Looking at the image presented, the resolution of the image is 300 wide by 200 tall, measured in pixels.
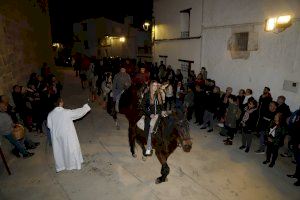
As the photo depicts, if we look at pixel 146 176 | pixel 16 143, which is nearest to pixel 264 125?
pixel 146 176

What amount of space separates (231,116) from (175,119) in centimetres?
346

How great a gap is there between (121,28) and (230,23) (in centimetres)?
2263

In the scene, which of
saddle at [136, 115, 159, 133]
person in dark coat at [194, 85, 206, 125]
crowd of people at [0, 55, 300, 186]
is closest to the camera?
saddle at [136, 115, 159, 133]

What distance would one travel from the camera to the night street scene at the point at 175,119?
588cm

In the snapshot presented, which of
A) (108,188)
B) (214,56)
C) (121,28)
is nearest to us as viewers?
(108,188)

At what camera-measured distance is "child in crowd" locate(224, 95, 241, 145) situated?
316 inches

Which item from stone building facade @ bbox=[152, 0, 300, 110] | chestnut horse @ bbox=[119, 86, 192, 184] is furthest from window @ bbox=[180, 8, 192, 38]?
chestnut horse @ bbox=[119, 86, 192, 184]

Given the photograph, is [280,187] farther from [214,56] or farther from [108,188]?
[214,56]

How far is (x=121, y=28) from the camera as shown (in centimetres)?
3195

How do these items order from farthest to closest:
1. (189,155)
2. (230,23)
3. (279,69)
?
(230,23), (279,69), (189,155)

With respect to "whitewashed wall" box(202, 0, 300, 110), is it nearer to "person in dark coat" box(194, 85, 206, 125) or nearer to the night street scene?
the night street scene

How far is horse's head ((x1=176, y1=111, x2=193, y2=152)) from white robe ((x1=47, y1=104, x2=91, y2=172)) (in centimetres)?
261

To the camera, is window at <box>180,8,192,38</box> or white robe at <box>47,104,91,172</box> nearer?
white robe at <box>47,104,91,172</box>

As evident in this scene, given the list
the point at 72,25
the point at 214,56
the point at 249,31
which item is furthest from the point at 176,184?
the point at 72,25
